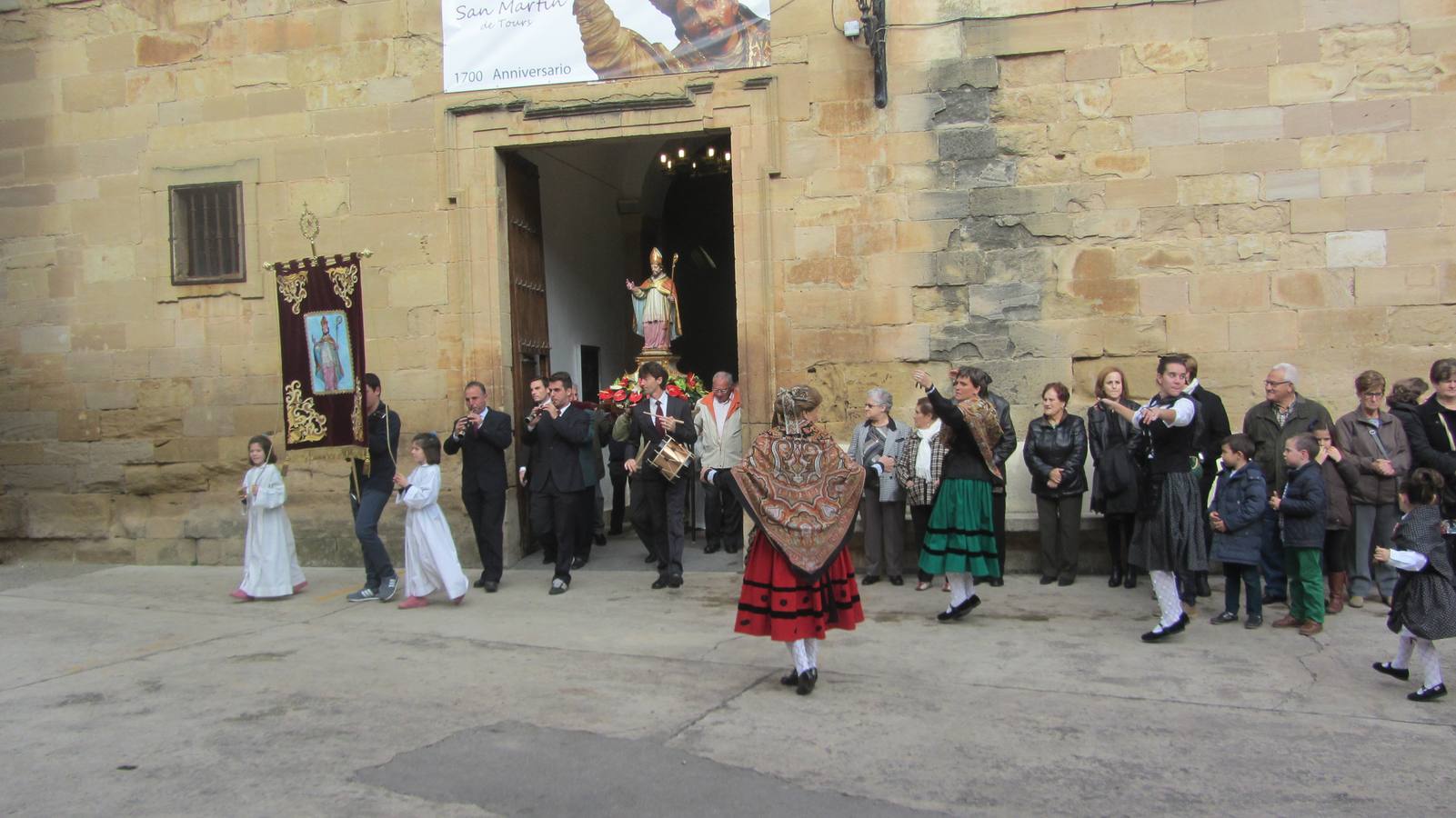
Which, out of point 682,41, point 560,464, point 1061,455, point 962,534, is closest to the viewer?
point 962,534

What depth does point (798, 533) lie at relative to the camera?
5.77 meters

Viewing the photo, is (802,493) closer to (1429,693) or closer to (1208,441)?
(1429,693)

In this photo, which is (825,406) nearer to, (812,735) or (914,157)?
(914,157)

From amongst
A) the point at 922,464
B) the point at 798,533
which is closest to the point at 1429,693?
the point at 798,533

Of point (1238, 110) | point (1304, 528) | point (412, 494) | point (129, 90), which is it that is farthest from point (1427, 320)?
point (129, 90)

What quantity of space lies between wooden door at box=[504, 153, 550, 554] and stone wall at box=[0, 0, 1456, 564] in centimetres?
42

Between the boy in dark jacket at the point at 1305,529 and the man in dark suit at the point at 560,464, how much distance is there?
4.82 meters

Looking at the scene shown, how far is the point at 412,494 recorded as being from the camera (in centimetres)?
822

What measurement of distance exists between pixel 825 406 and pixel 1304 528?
3704mm

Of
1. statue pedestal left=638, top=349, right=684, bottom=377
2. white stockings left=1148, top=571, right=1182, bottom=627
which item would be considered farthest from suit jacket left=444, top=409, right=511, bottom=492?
white stockings left=1148, top=571, right=1182, bottom=627

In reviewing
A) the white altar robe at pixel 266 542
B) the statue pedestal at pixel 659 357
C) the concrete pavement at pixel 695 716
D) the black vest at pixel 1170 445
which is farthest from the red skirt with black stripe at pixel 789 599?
the statue pedestal at pixel 659 357

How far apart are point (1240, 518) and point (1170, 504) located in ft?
1.77

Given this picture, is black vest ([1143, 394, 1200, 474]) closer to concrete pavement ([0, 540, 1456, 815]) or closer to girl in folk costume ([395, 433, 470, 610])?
concrete pavement ([0, 540, 1456, 815])

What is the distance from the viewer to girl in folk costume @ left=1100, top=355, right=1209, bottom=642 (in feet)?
21.6
